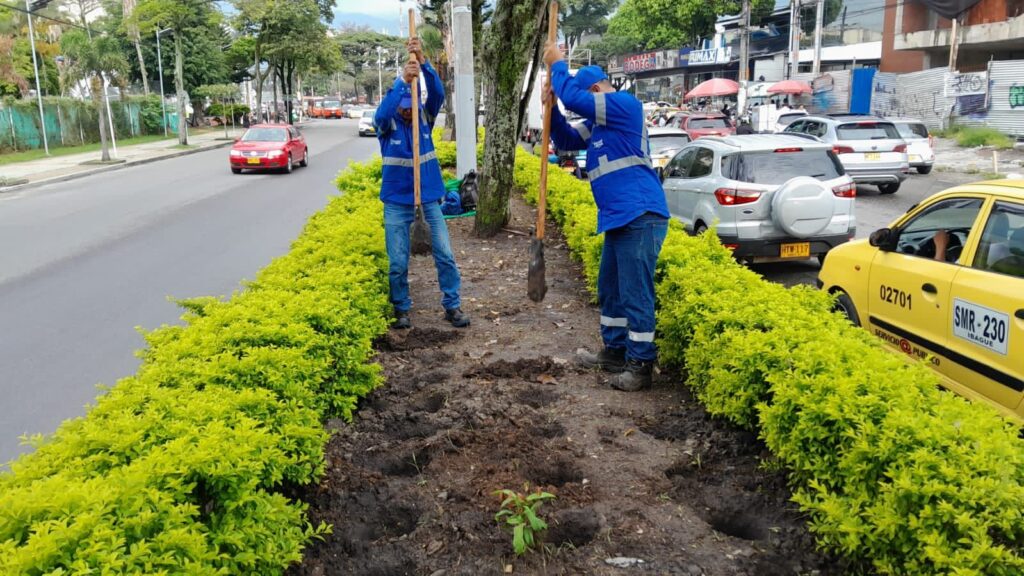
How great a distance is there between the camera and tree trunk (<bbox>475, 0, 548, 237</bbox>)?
28.9 feet

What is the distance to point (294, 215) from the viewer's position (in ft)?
46.3

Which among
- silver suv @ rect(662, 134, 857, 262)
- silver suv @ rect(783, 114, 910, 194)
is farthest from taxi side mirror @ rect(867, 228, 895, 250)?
silver suv @ rect(783, 114, 910, 194)

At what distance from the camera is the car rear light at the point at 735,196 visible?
8.36 meters

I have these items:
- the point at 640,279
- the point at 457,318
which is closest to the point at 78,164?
the point at 457,318

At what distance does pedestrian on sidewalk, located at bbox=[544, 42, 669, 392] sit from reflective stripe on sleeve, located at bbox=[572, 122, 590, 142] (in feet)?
0.43

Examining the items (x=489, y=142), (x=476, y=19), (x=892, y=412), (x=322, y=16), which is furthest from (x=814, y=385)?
(x=322, y=16)

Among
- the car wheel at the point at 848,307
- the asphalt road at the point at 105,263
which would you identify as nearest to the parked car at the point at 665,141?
the asphalt road at the point at 105,263

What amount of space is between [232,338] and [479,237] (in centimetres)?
580

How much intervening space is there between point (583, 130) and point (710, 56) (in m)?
55.0

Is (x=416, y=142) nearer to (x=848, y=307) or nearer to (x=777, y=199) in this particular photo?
(x=848, y=307)

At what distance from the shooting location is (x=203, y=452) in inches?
100.0

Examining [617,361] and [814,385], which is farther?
[617,361]

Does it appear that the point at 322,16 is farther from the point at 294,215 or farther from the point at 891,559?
the point at 891,559

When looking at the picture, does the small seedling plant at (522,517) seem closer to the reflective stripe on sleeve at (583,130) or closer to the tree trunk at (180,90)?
the reflective stripe on sleeve at (583,130)
